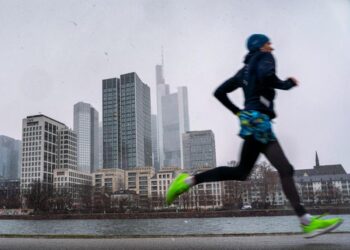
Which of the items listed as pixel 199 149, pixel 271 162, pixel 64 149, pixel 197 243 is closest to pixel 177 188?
pixel 271 162

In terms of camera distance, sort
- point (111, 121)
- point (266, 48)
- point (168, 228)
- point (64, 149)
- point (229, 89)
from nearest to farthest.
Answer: point (266, 48)
point (229, 89)
point (168, 228)
point (64, 149)
point (111, 121)

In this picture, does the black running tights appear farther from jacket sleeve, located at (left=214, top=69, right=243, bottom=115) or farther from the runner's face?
the runner's face

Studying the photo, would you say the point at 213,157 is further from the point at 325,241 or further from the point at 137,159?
the point at 325,241

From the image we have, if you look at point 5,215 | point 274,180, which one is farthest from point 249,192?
point 5,215

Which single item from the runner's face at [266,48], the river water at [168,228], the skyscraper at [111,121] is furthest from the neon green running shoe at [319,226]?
the skyscraper at [111,121]

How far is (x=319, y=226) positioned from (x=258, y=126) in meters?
1.03

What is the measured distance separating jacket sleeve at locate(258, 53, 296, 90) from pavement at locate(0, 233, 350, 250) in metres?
1.97

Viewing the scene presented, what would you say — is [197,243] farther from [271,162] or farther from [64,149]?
[64,149]

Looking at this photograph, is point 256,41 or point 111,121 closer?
point 256,41

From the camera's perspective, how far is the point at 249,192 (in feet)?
351

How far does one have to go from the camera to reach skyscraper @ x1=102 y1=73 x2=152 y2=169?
17900 cm

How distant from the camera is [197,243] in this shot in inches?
191

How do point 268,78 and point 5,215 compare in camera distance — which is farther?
point 5,215

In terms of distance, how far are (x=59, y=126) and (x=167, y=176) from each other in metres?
54.8
